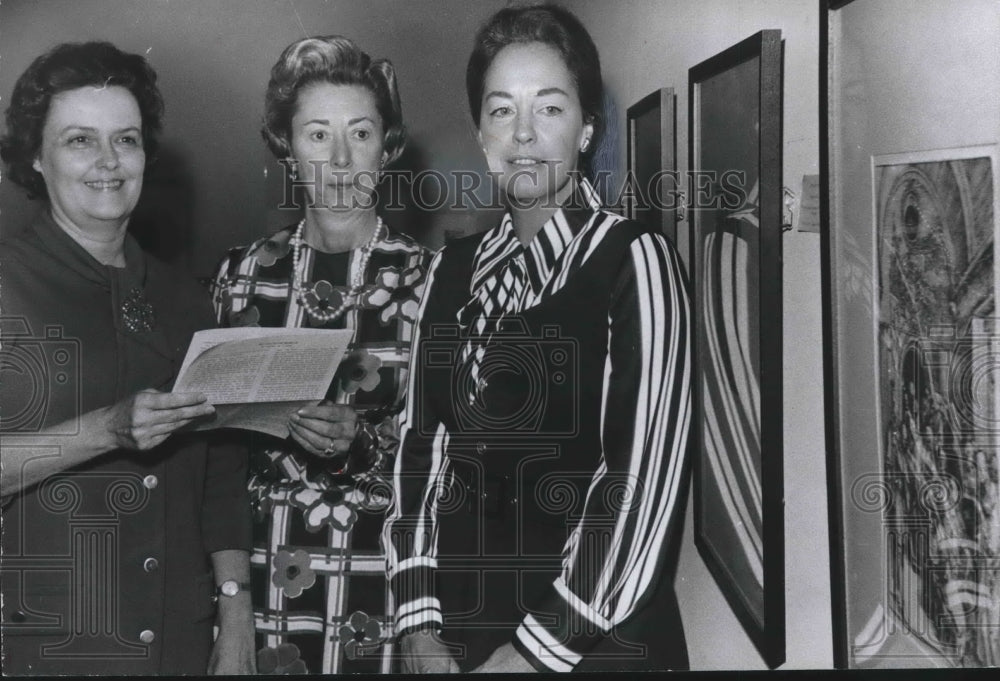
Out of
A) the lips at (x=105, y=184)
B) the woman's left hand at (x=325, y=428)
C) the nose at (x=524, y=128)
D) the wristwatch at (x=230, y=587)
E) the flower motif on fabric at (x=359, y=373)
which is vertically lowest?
the wristwatch at (x=230, y=587)

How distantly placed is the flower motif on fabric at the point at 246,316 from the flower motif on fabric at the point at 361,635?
71 centimetres

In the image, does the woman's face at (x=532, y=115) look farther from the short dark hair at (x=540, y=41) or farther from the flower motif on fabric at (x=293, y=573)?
the flower motif on fabric at (x=293, y=573)

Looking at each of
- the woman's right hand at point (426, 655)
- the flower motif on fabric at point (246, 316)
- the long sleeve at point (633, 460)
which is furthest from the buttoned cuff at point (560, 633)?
the flower motif on fabric at point (246, 316)

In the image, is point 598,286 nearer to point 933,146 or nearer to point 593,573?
point 593,573

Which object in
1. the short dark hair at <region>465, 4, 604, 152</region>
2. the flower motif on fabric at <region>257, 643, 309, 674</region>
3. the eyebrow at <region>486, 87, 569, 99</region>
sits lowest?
the flower motif on fabric at <region>257, 643, 309, 674</region>

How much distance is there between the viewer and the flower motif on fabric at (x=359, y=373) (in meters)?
2.61

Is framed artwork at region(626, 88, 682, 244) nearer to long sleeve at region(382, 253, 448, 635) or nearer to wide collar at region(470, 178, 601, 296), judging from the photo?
wide collar at region(470, 178, 601, 296)

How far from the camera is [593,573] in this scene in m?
2.61

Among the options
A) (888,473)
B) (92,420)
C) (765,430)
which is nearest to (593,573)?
(765,430)

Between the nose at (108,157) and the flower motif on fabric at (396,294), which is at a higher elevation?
the nose at (108,157)

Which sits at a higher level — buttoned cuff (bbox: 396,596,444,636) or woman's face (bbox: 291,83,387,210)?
woman's face (bbox: 291,83,387,210)

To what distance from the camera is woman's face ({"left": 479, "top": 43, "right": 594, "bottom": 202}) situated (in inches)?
102

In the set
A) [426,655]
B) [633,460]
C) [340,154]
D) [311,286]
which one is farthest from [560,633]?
[340,154]

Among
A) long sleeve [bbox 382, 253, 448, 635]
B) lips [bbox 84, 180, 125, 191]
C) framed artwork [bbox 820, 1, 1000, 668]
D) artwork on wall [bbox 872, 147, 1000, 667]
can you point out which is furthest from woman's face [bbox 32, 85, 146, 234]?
artwork on wall [bbox 872, 147, 1000, 667]
